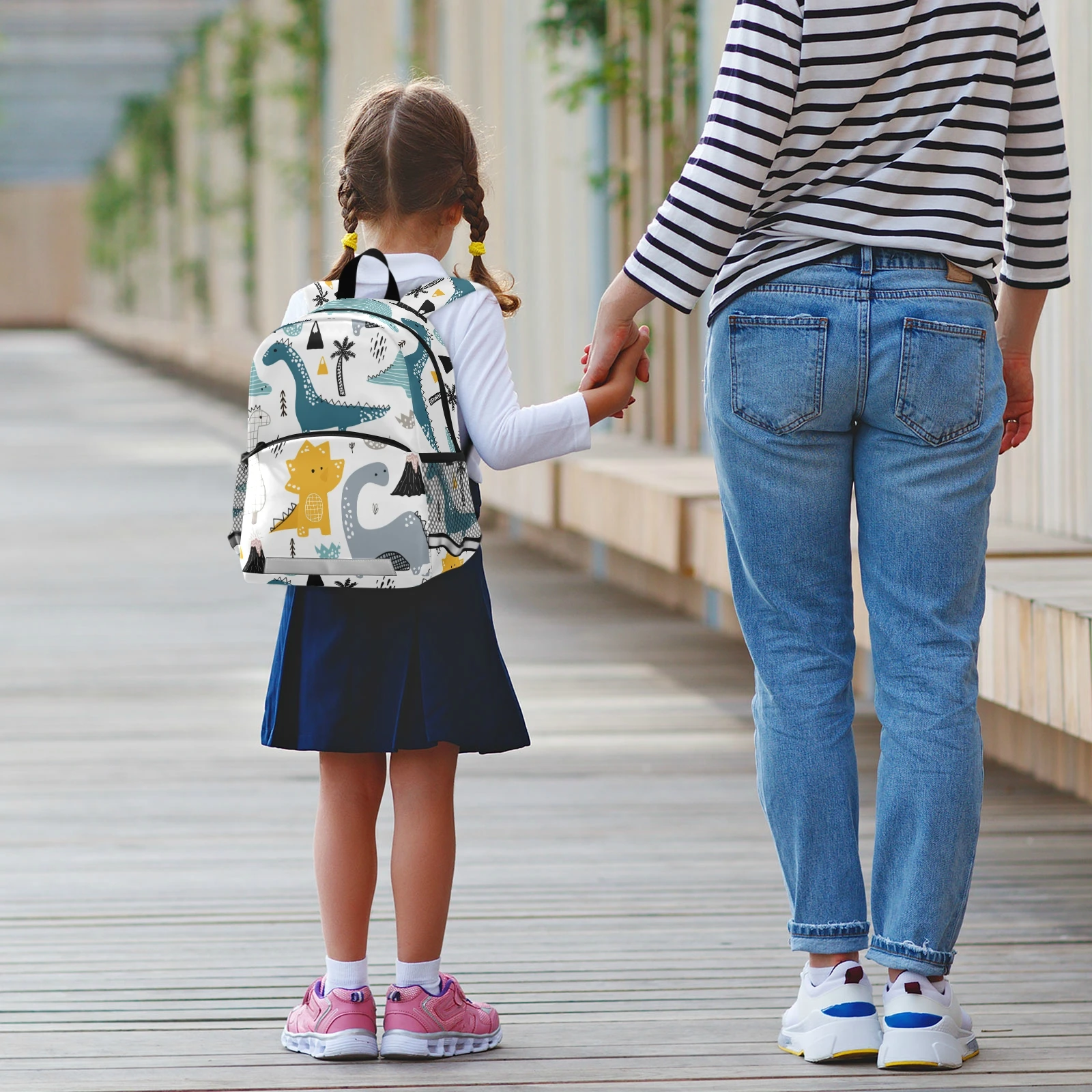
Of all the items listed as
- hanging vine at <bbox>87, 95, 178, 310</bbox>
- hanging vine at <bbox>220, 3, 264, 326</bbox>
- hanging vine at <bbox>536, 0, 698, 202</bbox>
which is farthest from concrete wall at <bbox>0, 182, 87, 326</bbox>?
hanging vine at <bbox>536, 0, 698, 202</bbox>

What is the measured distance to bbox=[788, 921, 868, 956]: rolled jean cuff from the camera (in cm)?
197

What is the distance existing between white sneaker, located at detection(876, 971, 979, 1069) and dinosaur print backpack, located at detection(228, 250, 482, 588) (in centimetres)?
64

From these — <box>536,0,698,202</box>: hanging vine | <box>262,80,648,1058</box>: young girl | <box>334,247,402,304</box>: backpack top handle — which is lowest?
<box>262,80,648,1058</box>: young girl

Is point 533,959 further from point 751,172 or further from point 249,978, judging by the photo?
point 751,172

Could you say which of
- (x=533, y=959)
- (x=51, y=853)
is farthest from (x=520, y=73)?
(x=533, y=959)

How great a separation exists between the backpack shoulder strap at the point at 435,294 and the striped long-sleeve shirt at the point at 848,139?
8.2 inches

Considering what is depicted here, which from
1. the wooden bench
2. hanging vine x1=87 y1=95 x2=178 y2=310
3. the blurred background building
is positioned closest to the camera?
the wooden bench

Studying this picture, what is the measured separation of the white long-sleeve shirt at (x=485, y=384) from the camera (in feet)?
6.44

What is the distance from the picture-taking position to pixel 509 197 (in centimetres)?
791

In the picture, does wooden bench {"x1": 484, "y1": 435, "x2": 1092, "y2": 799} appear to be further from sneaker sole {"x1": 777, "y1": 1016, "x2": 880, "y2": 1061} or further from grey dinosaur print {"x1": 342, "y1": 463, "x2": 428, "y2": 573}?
grey dinosaur print {"x1": 342, "y1": 463, "x2": 428, "y2": 573}

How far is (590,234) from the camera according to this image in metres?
6.78

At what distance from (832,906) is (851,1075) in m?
0.18

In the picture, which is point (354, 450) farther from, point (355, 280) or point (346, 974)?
point (346, 974)

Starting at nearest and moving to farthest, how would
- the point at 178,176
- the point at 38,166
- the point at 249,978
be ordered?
1. the point at 249,978
2. the point at 178,176
3. the point at 38,166
